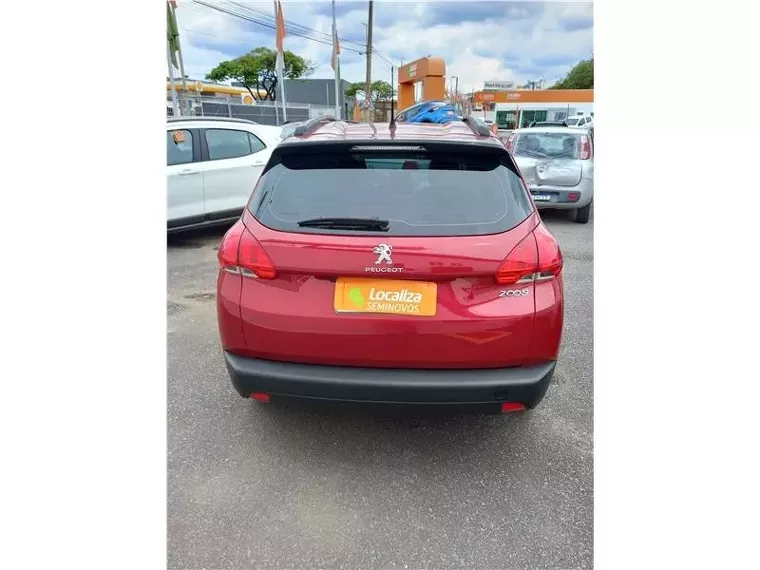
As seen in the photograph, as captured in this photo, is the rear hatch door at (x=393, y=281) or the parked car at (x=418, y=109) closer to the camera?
the rear hatch door at (x=393, y=281)

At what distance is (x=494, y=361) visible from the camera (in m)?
2.11

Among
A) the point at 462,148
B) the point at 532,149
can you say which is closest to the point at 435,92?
the point at 532,149

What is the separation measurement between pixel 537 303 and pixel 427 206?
662 millimetres

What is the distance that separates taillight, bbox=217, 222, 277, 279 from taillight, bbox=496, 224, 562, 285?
1.02 meters

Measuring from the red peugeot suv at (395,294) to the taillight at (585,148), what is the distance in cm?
687

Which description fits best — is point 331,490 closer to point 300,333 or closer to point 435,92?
point 300,333

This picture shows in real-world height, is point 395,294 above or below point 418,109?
below

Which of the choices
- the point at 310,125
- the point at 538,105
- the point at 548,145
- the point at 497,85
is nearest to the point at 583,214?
the point at 548,145

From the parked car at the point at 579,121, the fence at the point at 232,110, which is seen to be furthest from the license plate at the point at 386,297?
the parked car at the point at 579,121

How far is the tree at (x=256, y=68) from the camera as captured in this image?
48197 mm

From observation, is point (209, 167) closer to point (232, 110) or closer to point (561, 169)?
point (561, 169)

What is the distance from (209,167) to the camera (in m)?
6.66

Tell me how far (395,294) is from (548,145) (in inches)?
305

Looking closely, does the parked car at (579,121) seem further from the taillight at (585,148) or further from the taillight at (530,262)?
the taillight at (530,262)
